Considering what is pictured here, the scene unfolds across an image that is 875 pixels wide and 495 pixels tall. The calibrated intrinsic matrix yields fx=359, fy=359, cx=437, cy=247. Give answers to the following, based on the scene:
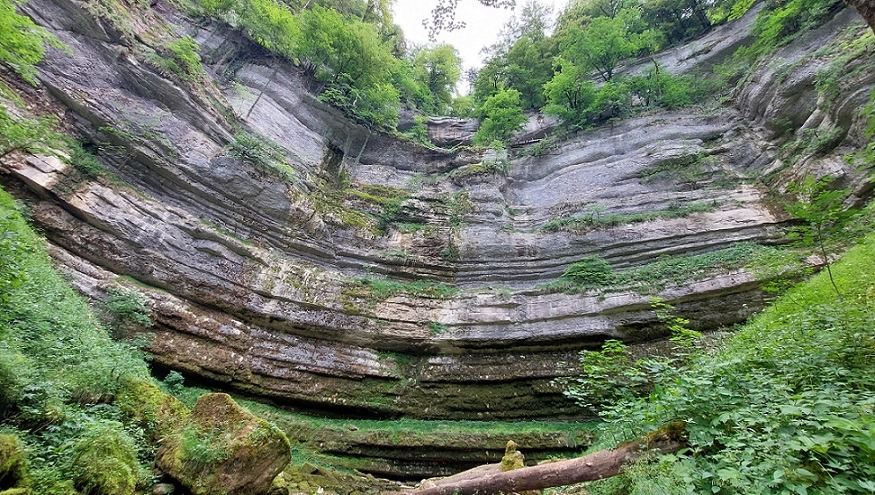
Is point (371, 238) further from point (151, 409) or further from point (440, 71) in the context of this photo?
point (440, 71)

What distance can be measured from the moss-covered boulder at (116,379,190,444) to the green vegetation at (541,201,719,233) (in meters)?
13.1

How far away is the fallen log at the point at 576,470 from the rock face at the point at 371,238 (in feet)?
19.5

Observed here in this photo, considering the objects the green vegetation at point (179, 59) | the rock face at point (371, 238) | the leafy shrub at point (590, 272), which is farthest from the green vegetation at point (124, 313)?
the leafy shrub at point (590, 272)

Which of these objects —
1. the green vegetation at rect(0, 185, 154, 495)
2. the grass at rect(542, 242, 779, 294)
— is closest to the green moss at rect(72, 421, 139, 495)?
the green vegetation at rect(0, 185, 154, 495)

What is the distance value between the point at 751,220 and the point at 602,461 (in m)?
12.4

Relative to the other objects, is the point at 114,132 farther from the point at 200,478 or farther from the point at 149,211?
the point at 200,478

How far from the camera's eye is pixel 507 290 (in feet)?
42.2

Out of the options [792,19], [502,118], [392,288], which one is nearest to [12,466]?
[392,288]

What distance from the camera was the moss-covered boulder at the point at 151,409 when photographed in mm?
4641

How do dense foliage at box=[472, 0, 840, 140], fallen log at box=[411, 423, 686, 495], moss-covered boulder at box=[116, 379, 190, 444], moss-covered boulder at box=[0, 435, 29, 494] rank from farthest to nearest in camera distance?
→ 1. dense foliage at box=[472, 0, 840, 140]
2. moss-covered boulder at box=[116, 379, 190, 444]
3. fallen log at box=[411, 423, 686, 495]
4. moss-covered boulder at box=[0, 435, 29, 494]

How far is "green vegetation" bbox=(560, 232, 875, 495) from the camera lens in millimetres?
2219

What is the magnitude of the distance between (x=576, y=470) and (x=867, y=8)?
5613 mm

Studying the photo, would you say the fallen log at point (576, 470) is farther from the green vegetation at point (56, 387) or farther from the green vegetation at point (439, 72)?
the green vegetation at point (439, 72)

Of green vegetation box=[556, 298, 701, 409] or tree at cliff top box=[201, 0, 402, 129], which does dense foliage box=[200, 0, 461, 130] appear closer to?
tree at cliff top box=[201, 0, 402, 129]
